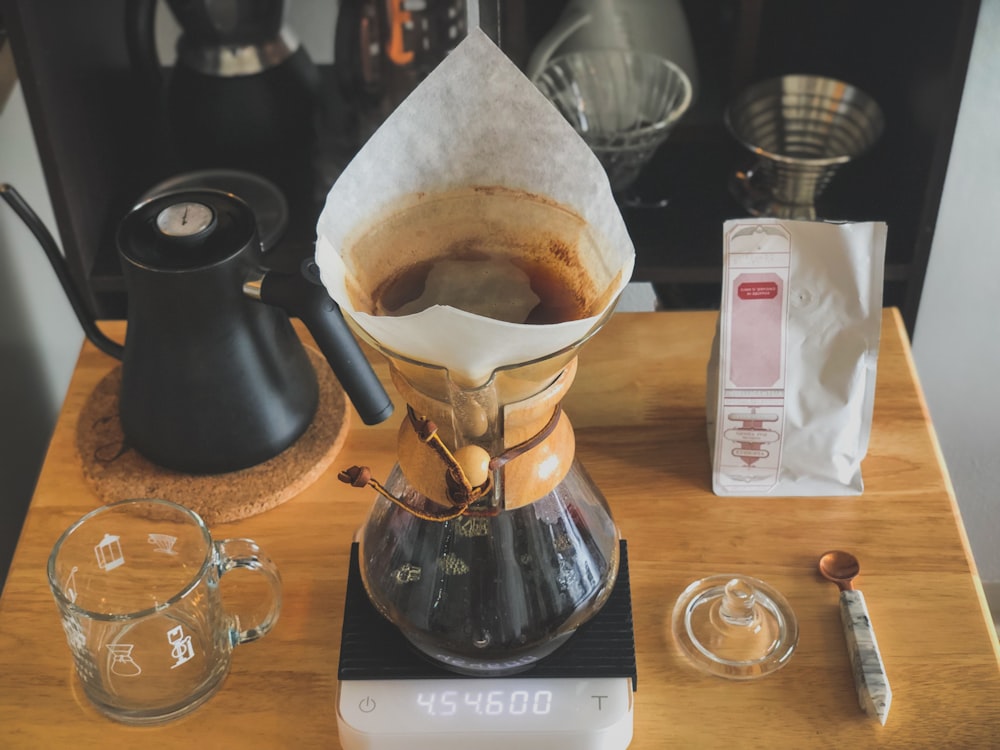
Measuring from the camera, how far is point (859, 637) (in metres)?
0.80

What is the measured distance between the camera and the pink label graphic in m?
0.84

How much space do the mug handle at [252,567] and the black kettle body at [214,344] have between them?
0.11m

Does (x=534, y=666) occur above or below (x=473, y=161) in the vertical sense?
below

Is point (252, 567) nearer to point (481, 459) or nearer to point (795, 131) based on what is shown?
point (481, 459)

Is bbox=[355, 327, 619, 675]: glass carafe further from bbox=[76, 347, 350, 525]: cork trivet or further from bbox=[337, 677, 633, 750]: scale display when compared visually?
bbox=[76, 347, 350, 525]: cork trivet

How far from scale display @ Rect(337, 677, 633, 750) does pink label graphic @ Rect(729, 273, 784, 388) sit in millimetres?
251

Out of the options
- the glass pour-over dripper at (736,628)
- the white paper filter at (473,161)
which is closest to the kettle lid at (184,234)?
the white paper filter at (473,161)

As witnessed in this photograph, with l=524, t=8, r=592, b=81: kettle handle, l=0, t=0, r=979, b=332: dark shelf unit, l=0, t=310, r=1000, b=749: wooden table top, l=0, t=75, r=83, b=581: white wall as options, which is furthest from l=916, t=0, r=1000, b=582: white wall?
l=0, t=75, r=83, b=581: white wall

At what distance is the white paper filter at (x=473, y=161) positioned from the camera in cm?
67

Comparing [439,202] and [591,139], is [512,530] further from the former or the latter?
[591,139]

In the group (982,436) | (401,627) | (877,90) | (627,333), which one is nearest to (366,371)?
(401,627)

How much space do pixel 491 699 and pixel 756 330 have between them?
1.06 feet

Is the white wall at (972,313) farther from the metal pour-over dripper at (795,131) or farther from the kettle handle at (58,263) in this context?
the kettle handle at (58,263)

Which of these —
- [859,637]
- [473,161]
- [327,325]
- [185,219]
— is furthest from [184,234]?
[859,637]
